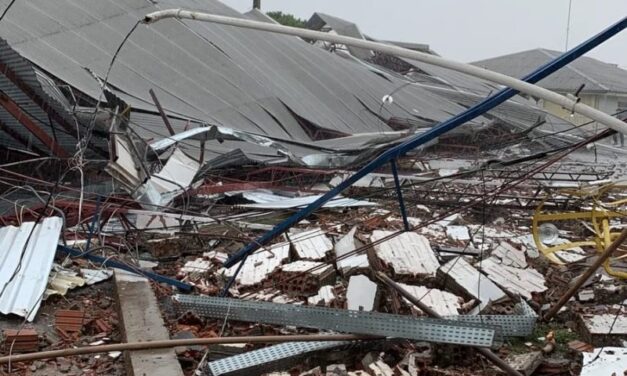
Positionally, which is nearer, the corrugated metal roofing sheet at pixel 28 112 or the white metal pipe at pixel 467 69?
the white metal pipe at pixel 467 69

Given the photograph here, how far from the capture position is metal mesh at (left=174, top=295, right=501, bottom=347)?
3953 millimetres

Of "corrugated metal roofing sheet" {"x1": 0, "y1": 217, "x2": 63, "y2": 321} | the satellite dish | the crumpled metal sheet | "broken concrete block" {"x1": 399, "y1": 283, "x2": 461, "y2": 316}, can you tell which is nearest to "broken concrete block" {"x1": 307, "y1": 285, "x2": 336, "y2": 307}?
"broken concrete block" {"x1": 399, "y1": 283, "x2": 461, "y2": 316}

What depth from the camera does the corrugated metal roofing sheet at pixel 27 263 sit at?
15.4 ft

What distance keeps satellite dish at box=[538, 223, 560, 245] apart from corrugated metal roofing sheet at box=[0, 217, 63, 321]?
14.9 feet

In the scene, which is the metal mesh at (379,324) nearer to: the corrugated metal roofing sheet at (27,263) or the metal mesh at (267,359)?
the metal mesh at (267,359)

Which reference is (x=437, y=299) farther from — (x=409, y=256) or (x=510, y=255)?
(x=510, y=255)

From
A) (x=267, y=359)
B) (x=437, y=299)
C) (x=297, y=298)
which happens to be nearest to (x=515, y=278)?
(x=437, y=299)

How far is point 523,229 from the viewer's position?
330 inches

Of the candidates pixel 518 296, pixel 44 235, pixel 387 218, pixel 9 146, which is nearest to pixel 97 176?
pixel 9 146

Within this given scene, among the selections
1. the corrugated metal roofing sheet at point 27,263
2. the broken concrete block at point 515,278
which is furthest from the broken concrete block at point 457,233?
the corrugated metal roofing sheet at point 27,263

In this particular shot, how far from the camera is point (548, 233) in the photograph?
22.1ft

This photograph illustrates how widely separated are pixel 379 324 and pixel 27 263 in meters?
2.86

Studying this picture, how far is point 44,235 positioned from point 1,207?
148 cm

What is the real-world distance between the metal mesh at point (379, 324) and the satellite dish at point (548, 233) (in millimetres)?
2729
